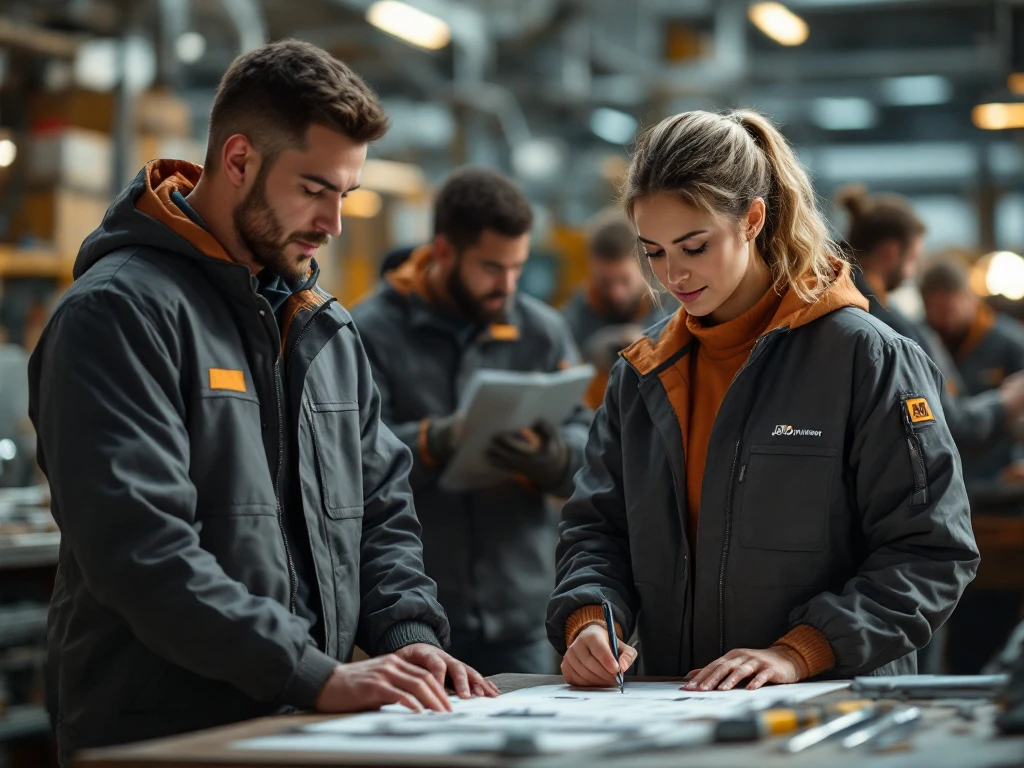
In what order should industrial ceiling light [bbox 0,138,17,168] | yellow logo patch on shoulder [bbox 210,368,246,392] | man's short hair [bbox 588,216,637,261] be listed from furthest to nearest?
industrial ceiling light [bbox 0,138,17,168] < man's short hair [bbox 588,216,637,261] < yellow logo patch on shoulder [bbox 210,368,246,392]

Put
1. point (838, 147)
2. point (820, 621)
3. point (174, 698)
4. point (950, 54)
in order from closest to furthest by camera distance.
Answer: point (174, 698) < point (820, 621) < point (950, 54) < point (838, 147)

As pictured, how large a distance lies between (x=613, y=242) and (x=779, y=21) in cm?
420

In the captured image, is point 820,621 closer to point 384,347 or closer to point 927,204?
point 384,347

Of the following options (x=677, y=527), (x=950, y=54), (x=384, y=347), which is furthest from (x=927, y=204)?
(x=677, y=527)

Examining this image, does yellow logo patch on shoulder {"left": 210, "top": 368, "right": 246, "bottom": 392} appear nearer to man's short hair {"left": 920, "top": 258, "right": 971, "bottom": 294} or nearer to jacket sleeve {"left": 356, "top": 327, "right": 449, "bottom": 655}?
jacket sleeve {"left": 356, "top": 327, "right": 449, "bottom": 655}

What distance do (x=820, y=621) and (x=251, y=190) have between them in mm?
1034

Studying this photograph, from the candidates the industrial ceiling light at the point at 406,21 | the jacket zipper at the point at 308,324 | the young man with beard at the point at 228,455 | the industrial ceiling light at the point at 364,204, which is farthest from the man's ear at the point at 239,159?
the industrial ceiling light at the point at 364,204

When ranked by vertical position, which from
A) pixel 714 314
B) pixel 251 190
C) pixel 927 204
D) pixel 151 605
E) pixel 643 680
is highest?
pixel 927 204

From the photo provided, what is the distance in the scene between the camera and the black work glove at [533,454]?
333 centimetres

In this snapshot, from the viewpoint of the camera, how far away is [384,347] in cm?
335

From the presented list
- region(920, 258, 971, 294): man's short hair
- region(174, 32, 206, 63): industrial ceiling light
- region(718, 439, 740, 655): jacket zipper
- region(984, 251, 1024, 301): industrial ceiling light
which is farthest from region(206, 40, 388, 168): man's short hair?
region(984, 251, 1024, 301): industrial ceiling light

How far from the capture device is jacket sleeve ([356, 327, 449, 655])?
2.06 m

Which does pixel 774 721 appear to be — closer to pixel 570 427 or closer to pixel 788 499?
pixel 788 499

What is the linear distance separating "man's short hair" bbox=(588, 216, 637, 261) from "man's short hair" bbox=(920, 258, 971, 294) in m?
1.59
